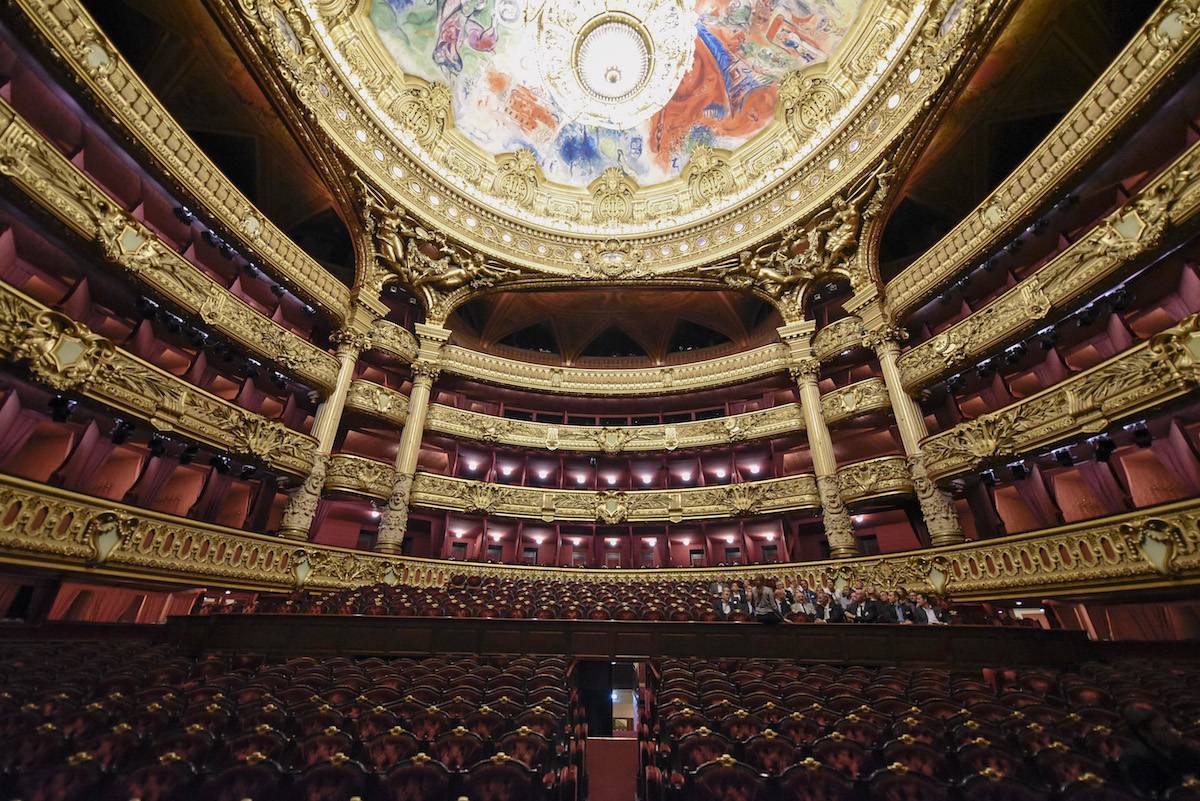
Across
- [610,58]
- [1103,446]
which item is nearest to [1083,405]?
[1103,446]

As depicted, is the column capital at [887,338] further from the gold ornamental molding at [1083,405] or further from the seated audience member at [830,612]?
the seated audience member at [830,612]

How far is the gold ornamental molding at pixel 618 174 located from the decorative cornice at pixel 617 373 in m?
3.83

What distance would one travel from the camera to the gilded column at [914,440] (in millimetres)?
10391

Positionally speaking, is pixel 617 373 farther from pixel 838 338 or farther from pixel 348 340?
pixel 348 340

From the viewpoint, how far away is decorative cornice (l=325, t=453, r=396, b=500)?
40.0 ft

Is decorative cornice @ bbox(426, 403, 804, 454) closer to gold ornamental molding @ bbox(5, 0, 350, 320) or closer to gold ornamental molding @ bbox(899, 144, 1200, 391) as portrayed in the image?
gold ornamental molding @ bbox(899, 144, 1200, 391)

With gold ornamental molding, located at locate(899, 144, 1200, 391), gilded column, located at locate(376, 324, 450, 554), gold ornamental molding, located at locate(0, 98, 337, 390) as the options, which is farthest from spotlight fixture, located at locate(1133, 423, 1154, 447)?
gold ornamental molding, located at locate(0, 98, 337, 390)

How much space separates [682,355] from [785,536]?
28.5 ft

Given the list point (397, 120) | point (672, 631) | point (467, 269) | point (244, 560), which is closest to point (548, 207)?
point (467, 269)

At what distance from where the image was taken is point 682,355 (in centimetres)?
2006

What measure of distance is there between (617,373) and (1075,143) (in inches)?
533

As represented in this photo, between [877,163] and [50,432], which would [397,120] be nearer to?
[50,432]

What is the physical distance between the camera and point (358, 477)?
1249 centimetres

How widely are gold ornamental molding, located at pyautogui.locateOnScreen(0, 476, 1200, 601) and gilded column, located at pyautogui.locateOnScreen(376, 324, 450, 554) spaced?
0.96 metres
